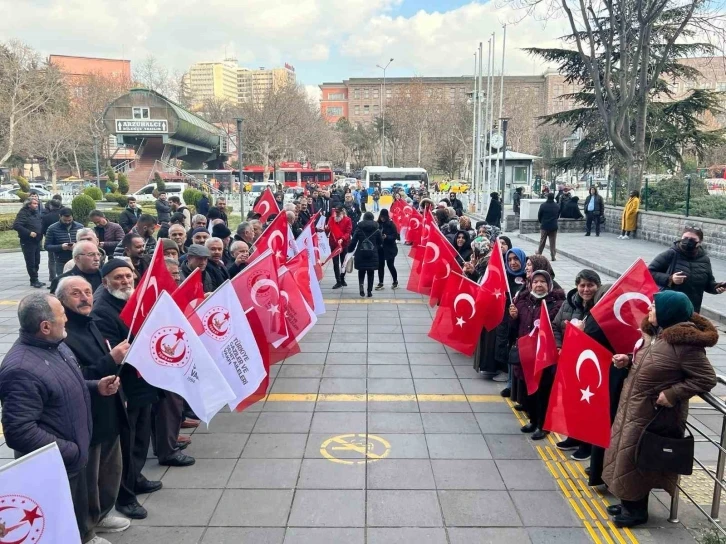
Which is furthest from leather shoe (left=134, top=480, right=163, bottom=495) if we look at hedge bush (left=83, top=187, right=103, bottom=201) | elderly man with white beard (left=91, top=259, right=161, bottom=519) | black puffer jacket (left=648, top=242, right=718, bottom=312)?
hedge bush (left=83, top=187, right=103, bottom=201)

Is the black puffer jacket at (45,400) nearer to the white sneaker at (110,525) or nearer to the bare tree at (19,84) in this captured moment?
the white sneaker at (110,525)

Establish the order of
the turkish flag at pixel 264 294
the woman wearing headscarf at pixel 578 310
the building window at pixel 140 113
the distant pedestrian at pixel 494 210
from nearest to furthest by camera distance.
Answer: the woman wearing headscarf at pixel 578 310 → the turkish flag at pixel 264 294 → the distant pedestrian at pixel 494 210 → the building window at pixel 140 113

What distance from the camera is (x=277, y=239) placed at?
908 centimetres

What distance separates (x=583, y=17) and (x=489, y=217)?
7.31 m

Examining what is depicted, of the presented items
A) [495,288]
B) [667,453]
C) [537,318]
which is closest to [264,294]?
[495,288]

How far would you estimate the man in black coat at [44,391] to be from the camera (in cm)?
318

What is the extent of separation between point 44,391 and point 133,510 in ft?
4.82

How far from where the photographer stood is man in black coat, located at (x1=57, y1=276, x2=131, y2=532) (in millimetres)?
3771

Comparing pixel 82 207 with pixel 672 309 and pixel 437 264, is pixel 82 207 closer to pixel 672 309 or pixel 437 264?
pixel 437 264

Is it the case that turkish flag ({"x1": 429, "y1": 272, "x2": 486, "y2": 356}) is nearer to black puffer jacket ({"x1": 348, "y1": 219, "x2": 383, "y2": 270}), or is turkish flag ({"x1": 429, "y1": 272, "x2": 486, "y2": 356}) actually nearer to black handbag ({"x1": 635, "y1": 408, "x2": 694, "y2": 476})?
black handbag ({"x1": 635, "y1": 408, "x2": 694, "y2": 476})

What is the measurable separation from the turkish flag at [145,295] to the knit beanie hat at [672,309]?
3273 millimetres

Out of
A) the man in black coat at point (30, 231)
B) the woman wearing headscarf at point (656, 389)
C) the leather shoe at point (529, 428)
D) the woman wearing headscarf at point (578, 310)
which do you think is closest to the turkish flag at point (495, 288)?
the woman wearing headscarf at point (578, 310)

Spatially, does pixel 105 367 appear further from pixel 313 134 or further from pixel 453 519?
pixel 313 134

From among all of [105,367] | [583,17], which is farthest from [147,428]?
[583,17]
